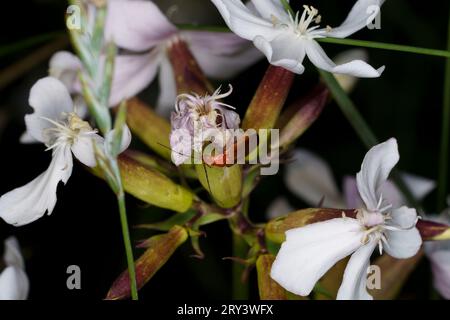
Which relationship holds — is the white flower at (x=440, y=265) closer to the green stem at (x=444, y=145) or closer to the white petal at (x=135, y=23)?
the green stem at (x=444, y=145)

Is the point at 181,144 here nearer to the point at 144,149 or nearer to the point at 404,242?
the point at 404,242

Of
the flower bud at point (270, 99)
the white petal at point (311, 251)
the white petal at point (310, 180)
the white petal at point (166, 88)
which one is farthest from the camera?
the white petal at point (310, 180)

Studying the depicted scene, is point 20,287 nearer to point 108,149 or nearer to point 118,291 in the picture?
point 118,291

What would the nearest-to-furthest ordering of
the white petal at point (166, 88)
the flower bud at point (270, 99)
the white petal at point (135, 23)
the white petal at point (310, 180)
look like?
the flower bud at point (270, 99) → the white petal at point (135, 23) → the white petal at point (166, 88) → the white petal at point (310, 180)

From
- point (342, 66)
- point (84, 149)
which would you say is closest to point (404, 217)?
point (342, 66)

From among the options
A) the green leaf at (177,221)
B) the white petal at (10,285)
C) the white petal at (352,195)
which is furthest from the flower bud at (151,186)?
the white petal at (352,195)

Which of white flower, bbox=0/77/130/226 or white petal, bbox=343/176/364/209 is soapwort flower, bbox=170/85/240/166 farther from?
white petal, bbox=343/176/364/209

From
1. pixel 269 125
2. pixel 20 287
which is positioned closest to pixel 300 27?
pixel 269 125
